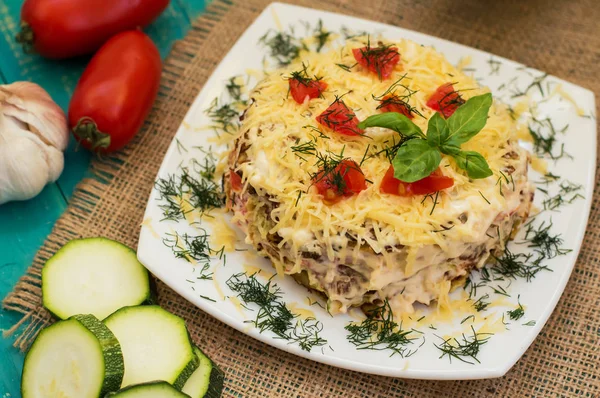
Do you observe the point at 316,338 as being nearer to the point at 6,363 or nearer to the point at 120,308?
the point at 120,308

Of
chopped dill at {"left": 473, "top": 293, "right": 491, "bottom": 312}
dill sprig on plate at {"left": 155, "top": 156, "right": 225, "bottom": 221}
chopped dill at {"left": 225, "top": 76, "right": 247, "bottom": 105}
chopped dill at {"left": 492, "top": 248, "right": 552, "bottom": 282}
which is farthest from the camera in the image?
chopped dill at {"left": 225, "top": 76, "right": 247, "bottom": 105}

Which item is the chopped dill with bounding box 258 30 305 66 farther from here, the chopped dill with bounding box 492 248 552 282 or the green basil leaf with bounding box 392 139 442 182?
the chopped dill with bounding box 492 248 552 282

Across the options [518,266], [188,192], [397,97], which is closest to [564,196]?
[518,266]

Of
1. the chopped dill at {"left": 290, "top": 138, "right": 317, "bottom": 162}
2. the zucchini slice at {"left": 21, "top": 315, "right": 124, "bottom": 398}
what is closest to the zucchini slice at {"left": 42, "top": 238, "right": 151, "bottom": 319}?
the zucchini slice at {"left": 21, "top": 315, "right": 124, "bottom": 398}

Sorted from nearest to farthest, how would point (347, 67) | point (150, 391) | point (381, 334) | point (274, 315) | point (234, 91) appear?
1. point (150, 391)
2. point (381, 334)
3. point (274, 315)
4. point (347, 67)
5. point (234, 91)

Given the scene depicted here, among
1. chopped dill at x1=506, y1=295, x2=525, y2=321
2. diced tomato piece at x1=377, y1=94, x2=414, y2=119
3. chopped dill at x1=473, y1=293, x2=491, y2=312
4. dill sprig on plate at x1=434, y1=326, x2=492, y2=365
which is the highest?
diced tomato piece at x1=377, y1=94, x2=414, y2=119

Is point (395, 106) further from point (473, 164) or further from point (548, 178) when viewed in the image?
point (548, 178)
